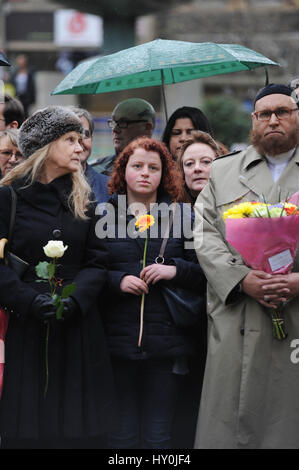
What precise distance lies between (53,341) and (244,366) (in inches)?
41.0

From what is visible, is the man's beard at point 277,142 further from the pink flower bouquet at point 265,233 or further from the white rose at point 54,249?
the white rose at point 54,249

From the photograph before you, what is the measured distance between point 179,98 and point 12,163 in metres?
12.4

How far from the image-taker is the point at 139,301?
457 cm

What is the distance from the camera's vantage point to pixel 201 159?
5.20 metres

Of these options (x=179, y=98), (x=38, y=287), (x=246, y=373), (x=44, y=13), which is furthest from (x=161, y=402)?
(x=44, y=13)

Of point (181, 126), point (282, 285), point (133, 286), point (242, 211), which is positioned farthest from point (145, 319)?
point (181, 126)

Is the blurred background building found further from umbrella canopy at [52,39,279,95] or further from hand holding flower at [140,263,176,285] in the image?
hand holding flower at [140,263,176,285]

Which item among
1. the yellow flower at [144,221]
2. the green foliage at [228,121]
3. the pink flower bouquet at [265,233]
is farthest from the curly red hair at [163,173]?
the green foliage at [228,121]

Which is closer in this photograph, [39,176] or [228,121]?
[39,176]

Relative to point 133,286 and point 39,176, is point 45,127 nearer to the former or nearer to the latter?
point 39,176

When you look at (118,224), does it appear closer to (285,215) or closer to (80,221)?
(80,221)

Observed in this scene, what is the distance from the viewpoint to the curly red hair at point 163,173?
482 cm

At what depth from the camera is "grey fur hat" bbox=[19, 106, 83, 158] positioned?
4480mm

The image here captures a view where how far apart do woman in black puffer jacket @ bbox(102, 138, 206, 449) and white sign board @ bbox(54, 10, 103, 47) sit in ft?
69.6
